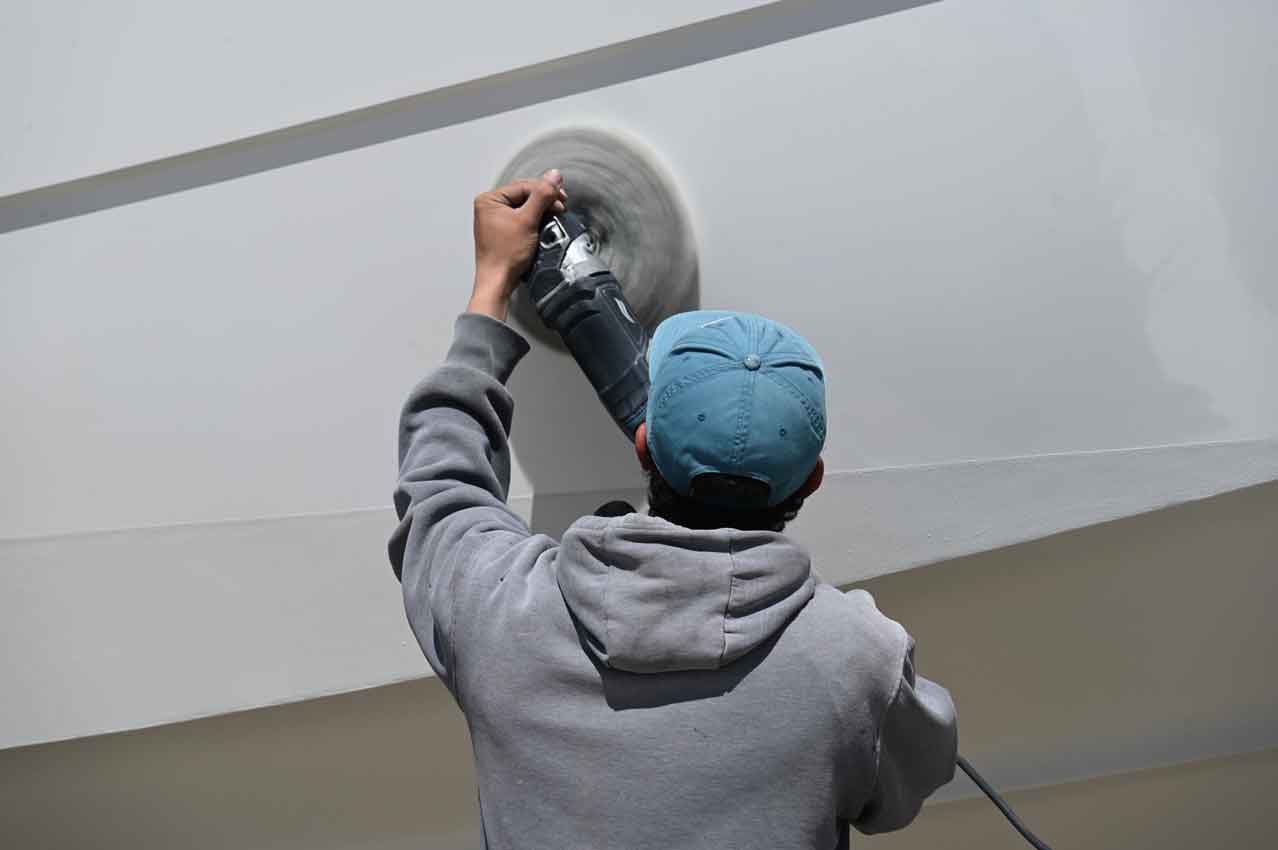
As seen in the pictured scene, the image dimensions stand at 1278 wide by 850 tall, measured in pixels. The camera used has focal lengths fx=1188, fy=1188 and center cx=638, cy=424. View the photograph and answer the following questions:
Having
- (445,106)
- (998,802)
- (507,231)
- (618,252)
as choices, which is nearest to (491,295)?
A: (507,231)

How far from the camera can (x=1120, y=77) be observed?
1365 millimetres

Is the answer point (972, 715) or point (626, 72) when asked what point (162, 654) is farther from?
point (972, 715)

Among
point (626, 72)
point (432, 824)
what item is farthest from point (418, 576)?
point (432, 824)

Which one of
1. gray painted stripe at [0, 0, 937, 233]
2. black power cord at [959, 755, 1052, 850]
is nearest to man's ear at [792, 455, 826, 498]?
black power cord at [959, 755, 1052, 850]

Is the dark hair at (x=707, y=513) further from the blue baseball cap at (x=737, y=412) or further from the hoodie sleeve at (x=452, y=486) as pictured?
the hoodie sleeve at (x=452, y=486)

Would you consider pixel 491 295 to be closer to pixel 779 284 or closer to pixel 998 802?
pixel 779 284

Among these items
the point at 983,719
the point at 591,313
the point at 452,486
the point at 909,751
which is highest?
the point at 591,313

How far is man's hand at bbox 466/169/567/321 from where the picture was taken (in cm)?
115

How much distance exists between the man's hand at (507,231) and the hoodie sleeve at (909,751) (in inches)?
20.8

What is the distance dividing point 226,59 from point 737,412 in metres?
0.91

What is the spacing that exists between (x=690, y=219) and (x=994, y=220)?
353 mm

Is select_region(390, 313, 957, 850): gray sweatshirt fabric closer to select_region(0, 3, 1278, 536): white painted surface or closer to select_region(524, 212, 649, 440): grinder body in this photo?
select_region(524, 212, 649, 440): grinder body

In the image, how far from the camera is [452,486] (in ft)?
3.04

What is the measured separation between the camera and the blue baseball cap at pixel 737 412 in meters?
0.81
